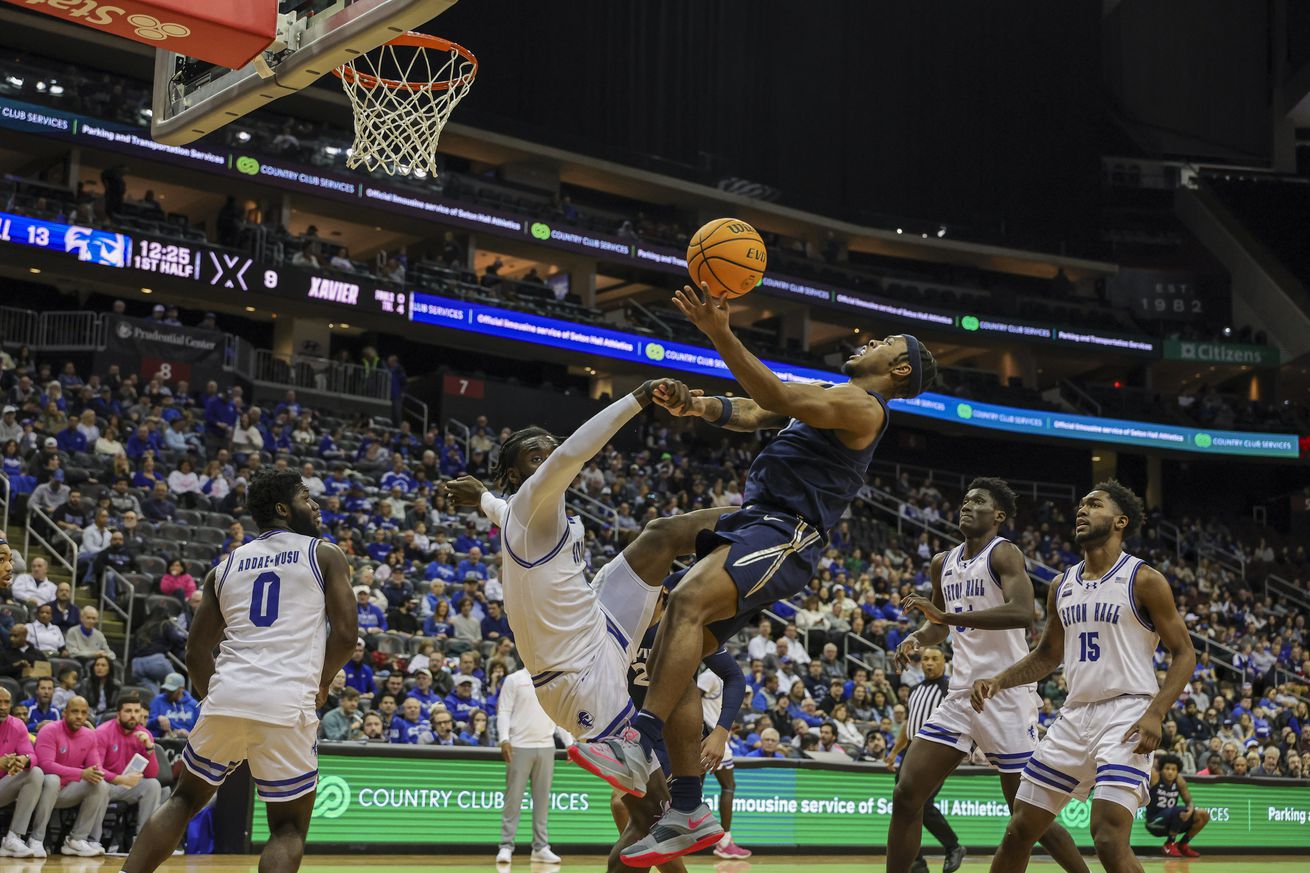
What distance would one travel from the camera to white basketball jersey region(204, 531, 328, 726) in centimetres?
621

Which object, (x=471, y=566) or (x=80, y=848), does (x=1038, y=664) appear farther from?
(x=471, y=566)

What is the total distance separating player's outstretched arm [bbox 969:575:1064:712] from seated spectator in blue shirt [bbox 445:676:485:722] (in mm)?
8359

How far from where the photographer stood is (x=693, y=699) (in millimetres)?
6152

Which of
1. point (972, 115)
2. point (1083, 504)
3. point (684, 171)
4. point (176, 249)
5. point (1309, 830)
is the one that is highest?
point (972, 115)

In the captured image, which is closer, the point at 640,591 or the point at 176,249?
the point at 640,591

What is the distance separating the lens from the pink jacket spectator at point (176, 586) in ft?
51.7

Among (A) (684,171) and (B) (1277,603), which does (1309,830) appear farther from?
(A) (684,171)

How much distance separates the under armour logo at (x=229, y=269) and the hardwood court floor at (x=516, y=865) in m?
16.5

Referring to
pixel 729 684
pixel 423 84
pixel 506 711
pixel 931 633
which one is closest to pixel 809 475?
pixel 729 684

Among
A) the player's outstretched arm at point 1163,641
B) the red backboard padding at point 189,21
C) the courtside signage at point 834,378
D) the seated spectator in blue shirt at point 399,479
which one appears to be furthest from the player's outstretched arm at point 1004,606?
the courtside signage at point 834,378

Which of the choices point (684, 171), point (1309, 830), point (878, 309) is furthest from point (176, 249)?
point (1309, 830)

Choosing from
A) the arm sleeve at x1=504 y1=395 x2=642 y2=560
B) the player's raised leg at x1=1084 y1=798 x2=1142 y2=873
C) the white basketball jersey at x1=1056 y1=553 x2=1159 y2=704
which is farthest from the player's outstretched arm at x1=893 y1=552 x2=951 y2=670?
the arm sleeve at x1=504 y1=395 x2=642 y2=560

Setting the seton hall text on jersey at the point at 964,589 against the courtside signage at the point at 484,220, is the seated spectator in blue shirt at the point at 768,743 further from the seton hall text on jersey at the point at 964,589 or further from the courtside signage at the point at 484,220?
the courtside signage at the point at 484,220

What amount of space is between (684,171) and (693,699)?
32.5 m
